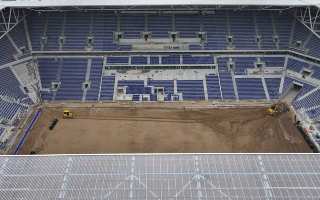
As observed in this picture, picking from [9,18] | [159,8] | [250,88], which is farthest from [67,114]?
[250,88]

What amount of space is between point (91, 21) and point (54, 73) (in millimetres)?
9381

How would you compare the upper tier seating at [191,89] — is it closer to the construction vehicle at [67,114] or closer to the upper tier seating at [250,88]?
the upper tier seating at [250,88]

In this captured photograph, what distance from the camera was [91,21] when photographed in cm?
5784

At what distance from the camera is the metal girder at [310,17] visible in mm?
54275

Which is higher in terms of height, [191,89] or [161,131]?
[191,89]

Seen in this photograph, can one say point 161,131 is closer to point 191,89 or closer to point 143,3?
point 191,89

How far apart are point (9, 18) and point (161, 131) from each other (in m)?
25.5

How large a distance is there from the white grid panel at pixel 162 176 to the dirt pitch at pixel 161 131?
39.6 feet

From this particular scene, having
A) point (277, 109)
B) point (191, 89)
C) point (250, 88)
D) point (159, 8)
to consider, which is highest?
point (159, 8)

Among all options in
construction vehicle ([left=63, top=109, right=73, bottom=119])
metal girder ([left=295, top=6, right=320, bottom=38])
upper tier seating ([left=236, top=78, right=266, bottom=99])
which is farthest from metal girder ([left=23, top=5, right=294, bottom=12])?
construction vehicle ([left=63, top=109, right=73, bottom=119])

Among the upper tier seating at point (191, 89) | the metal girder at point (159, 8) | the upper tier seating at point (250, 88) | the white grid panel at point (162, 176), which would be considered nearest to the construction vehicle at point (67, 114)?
the metal girder at point (159, 8)

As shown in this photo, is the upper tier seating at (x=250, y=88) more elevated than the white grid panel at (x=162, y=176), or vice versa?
the upper tier seating at (x=250, y=88)

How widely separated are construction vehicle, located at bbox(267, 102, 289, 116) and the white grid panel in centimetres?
1767

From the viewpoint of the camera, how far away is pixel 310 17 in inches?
2138
